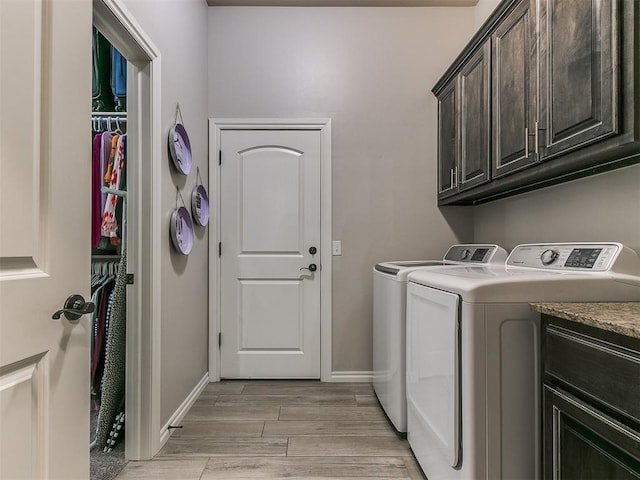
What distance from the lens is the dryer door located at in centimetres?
140

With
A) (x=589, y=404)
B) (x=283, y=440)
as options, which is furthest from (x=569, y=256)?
(x=283, y=440)

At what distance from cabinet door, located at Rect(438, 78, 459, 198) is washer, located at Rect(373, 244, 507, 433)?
1.57 ft

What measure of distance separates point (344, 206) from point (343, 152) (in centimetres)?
43

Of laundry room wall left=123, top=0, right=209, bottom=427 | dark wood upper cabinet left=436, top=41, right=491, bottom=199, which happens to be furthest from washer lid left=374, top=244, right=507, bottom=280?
laundry room wall left=123, top=0, right=209, bottom=427

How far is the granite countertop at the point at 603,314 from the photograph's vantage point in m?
0.91

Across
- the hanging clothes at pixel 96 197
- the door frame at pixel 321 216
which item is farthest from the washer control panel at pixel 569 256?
the hanging clothes at pixel 96 197

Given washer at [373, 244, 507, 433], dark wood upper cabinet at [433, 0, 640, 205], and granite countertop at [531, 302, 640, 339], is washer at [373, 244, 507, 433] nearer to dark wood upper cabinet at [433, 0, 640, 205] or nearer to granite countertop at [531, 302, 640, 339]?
dark wood upper cabinet at [433, 0, 640, 205]

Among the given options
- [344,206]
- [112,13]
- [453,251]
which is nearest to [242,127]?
[344,206]

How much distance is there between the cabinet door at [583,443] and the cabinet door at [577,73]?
0.90 m

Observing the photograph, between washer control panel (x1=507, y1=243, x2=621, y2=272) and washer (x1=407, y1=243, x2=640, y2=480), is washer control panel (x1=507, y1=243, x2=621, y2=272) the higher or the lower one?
the higher one

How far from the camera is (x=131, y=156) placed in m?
1.95

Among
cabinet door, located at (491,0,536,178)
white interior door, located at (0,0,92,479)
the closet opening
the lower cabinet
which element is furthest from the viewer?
the closet opening

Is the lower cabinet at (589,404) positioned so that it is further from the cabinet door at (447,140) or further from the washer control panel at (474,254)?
the cabinet door at (447,140)

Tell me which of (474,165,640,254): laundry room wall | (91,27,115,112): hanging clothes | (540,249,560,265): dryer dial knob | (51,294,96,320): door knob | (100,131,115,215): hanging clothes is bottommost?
(51,294,96,320): door knob
